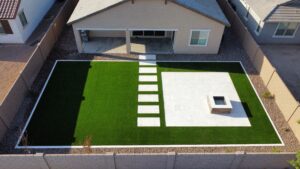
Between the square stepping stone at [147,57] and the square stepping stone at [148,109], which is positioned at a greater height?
the square stepping stone at [147,57]

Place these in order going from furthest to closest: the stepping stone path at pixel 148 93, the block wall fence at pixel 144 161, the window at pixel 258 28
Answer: the window at pixel 258 28
the stepping stone path at pixel 148 93
the block wall fence at pixel 144 161

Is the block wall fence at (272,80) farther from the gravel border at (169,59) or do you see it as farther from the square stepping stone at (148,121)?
the square stepping stone at (148,121)

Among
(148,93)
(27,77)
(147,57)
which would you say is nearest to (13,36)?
(27,77)

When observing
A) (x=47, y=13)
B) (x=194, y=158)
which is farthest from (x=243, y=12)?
(x=47, y=13)

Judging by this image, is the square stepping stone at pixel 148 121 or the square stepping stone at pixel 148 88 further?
the square stepping stone at pixel 148 88

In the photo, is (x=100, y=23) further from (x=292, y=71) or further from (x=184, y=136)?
(x=292, y=71)

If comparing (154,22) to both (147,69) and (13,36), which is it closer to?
(147,69)

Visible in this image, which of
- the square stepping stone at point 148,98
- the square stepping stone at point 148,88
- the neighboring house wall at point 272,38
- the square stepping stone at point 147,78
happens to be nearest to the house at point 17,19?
the square stepping stone at point 147,78

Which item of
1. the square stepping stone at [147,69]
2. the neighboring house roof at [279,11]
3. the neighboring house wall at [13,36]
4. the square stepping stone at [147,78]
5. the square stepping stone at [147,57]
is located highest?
the neighboring house roof at [279,11]
